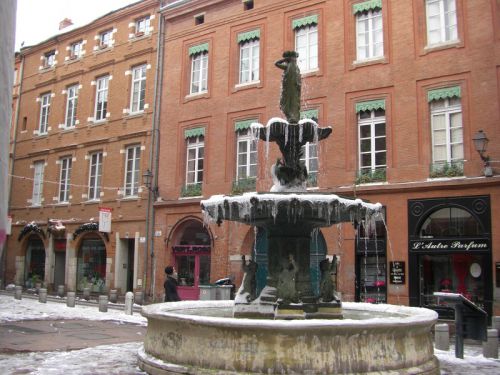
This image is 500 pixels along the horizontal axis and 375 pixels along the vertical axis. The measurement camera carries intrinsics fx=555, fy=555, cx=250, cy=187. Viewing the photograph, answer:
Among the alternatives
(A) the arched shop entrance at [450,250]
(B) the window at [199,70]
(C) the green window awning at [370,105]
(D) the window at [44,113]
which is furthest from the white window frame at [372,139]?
(D) the window at [44,113]

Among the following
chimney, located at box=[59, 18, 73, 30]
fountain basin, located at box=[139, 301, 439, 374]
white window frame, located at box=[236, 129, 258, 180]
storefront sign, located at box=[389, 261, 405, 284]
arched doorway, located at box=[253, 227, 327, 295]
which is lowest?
fountain basin, located at box=[139, 301, 439, 374]

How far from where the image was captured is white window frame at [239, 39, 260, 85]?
2248 cm

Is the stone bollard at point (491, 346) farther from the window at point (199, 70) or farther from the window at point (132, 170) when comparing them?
the window at point (132, 170)

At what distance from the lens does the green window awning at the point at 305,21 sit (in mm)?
20950

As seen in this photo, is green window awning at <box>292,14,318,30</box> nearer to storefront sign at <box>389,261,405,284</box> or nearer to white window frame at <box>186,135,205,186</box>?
white window frame at <box>186,135,205,186</box>

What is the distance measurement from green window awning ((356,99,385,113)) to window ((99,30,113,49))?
14.7 metres

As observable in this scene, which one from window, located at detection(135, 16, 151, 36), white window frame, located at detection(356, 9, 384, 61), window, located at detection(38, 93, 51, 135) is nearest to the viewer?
white window frame, located at detection(356, 9, 384, 61)

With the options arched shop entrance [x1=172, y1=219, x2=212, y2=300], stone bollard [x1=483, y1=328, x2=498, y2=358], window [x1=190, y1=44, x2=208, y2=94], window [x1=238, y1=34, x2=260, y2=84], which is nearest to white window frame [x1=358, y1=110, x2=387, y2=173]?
window [x1=238, y1=34, x2=260, y2=84]

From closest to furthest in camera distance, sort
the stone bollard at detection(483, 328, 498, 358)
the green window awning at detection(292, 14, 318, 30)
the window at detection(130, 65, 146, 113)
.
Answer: the stone bollard at detection(483, 328, 498, 358) < the green window awning at detection(292, 14, 318, 30) < the window at detection(130, 65, 146, 113)

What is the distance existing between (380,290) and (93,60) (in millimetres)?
19210

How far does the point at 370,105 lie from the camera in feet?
63.0

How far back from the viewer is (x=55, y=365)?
8.05 m

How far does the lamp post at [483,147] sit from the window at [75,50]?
2151 cm

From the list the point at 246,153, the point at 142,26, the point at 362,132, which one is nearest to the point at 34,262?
the point at 142,26
